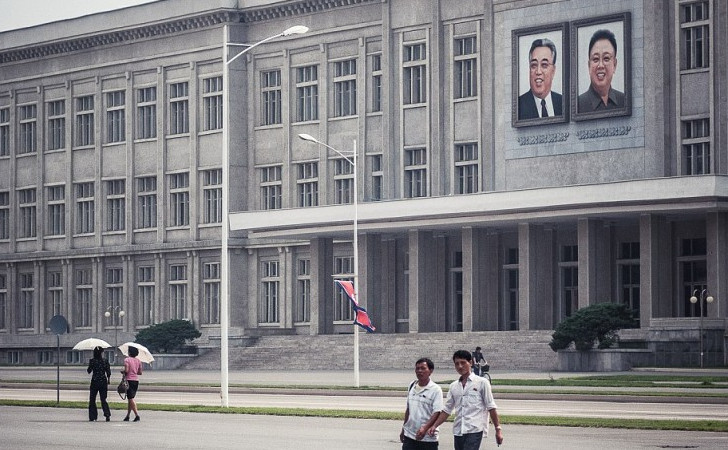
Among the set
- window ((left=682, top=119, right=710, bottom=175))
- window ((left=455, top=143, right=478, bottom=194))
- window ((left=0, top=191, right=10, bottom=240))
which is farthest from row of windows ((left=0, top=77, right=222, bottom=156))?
window ((left=682, top=119, right=710, bottom=175))

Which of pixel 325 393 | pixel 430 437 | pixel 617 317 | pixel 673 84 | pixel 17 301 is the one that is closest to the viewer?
pixel 430 437

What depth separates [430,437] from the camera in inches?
778

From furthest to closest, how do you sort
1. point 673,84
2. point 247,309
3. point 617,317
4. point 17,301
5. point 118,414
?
point 17,301
point 247,309
point 673,84
point 617,317
point 118,414

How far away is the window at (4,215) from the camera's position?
11075 centimetres

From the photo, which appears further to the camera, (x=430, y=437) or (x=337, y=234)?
(x=337, y=234)

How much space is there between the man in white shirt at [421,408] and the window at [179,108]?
262 ft

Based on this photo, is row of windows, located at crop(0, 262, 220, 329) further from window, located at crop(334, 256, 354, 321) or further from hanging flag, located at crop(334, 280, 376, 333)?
hanging flag, located at crop(334, 280, 376, 333)

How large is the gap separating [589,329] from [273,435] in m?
37.4

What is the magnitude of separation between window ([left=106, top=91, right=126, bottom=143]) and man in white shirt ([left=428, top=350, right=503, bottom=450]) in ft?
276

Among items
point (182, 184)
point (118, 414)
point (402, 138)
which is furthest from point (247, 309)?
point (118, 414)

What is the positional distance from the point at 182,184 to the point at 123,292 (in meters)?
8.03

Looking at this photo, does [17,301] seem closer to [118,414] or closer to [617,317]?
[617,317]

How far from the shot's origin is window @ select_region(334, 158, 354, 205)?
91.5m

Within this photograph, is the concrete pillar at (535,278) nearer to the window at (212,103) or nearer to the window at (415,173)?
→ the window at (415,173)
